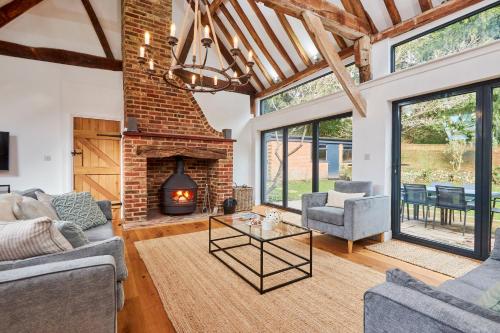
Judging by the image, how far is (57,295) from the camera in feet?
3.12

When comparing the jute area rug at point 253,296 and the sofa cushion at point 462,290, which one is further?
the jute area rug at point 253,296

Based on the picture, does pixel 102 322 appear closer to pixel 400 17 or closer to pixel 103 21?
pixel 400 17

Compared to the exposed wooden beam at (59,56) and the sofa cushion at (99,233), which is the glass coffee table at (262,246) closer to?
the sofa cushion at (99,233)

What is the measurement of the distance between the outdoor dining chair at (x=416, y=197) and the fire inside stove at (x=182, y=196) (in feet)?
11.2

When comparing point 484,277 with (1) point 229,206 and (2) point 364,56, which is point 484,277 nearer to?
(2) point 364,56

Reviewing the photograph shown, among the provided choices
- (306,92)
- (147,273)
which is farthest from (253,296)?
(306,92)

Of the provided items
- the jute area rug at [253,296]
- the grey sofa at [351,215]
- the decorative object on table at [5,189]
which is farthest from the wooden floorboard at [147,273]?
the decorative object on table at [5,189]

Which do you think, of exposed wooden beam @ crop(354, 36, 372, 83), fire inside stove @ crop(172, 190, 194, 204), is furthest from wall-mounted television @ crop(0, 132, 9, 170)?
exposed wooden beam @ crop(354, 36, 372, 83)

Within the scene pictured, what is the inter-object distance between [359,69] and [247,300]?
3.58 m

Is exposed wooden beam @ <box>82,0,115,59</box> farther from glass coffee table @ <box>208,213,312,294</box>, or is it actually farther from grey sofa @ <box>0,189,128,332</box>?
grey sofa @ <box>0,189,128,332</box>

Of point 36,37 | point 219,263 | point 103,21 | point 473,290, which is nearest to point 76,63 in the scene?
point 36,37

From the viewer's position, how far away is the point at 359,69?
3891mm

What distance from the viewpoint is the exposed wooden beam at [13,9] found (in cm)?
430

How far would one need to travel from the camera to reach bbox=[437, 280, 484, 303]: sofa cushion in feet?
4.03
